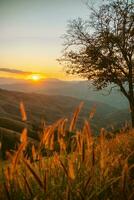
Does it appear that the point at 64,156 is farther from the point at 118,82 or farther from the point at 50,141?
the point at 118,82

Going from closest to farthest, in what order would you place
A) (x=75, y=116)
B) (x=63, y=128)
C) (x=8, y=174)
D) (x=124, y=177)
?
(x=124, y=177) → (x=8, y=174) → (x=75, y=116) → (x=63, y=128)

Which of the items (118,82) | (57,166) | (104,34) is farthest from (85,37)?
(57,166)

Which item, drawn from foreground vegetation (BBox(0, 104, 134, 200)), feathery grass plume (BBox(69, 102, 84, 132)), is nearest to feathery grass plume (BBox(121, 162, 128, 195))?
foreground vegetation (BBox(0, 104, 134, 200))

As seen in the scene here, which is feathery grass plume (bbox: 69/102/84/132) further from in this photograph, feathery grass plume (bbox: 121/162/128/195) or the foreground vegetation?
feathery grass plume (bbox: 121/162/128/195)

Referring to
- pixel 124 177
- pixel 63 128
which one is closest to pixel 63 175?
pixel 63 128

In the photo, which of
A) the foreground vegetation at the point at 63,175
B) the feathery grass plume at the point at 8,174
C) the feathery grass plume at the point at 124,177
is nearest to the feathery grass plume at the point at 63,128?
the foreground vegetation at the point at 63,175

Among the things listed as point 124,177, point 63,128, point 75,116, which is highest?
point 75,116

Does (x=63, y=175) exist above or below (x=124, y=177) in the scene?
below

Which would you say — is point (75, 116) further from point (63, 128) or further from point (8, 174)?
point (8, 174)

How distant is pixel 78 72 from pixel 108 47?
413 cm

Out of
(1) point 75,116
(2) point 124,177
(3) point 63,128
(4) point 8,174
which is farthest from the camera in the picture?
(3) point 63,128

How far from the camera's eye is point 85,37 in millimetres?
42656

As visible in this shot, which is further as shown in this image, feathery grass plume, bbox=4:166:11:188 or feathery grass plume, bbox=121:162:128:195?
feathery grass plume, bbox=4:166:11:188

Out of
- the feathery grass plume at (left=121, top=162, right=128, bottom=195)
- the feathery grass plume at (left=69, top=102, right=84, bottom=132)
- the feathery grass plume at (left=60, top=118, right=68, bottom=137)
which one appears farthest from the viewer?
the feathery grass plume at (left=60, top=118, right=68, bottom=137)
